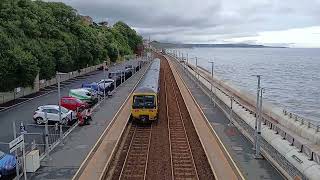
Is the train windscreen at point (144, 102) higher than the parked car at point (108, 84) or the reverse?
higher

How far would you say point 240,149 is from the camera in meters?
25.9

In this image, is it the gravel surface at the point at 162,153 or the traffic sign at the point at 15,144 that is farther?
the gravel surface at the point at 162,153

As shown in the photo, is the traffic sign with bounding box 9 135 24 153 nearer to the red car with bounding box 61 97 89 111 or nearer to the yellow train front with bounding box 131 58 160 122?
the yellow train front with bounding box 131 58 160 122

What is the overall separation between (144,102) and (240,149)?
10615 mm

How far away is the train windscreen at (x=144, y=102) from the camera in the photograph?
3384 cm

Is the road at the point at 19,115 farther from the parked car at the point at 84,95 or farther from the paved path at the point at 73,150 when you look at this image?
the paved path at the point at 73,150

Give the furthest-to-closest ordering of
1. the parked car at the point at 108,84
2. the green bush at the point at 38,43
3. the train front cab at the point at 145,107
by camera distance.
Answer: the parked car at the point at 108,84 → the green bush at the point at 38,43 → the train front cab at the point at 145,107

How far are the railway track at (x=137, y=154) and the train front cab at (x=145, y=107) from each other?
2.74ft

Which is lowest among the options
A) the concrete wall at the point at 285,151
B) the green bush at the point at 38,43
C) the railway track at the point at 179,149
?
the railway track at the point at 179,149

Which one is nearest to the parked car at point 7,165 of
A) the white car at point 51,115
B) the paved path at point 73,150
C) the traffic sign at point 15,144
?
the paved path at point 73,150

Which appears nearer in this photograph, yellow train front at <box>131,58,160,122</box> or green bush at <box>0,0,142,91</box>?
yellow train front at <box>131,58,160,122</box>

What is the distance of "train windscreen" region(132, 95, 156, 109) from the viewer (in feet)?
111

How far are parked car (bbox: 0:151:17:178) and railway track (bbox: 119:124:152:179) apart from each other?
17.7ft

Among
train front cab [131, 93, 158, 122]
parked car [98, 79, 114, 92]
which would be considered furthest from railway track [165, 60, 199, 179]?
parked car [98, 79, 114, 92]
